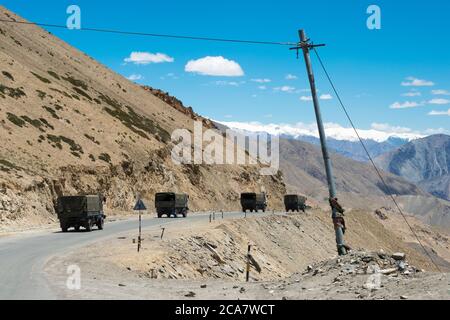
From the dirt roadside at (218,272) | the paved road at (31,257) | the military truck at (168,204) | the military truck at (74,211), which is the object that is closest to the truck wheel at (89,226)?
the military truck at (74,211)

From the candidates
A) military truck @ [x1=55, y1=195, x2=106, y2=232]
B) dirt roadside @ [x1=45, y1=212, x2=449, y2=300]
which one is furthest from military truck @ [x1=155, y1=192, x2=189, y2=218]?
military truck @ [x1=55, y1=195, x2=106, y2=232]

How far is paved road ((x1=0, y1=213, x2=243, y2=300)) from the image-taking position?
15.2m

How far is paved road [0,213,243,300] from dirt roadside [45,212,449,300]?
535mm

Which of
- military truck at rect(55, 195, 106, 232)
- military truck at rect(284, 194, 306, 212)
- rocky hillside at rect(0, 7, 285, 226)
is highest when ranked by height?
rocky hillside at rect(0, 7, 285, 226)

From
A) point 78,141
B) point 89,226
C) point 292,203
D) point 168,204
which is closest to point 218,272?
point 89,226

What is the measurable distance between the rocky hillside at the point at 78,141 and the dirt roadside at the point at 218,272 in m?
16.3

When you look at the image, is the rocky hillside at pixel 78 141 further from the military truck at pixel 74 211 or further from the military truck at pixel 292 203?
the military truck at pixel 292 203

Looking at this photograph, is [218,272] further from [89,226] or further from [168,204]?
[168,204]

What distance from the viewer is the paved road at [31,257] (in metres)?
15.2

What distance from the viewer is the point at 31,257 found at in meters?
23.5

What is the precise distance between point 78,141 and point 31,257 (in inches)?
1856

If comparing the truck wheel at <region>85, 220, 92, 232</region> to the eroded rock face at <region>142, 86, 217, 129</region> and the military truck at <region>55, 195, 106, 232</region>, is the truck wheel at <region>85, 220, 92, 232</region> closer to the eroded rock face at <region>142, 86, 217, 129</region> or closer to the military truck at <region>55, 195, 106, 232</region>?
the military truck at <region>55, 195, 106, 232</region>

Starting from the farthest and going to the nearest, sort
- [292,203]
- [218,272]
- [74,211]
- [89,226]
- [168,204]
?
1. [292,203]
2. [168,204]
3. [89,226]
4. [74,211]
5. [218,272]
